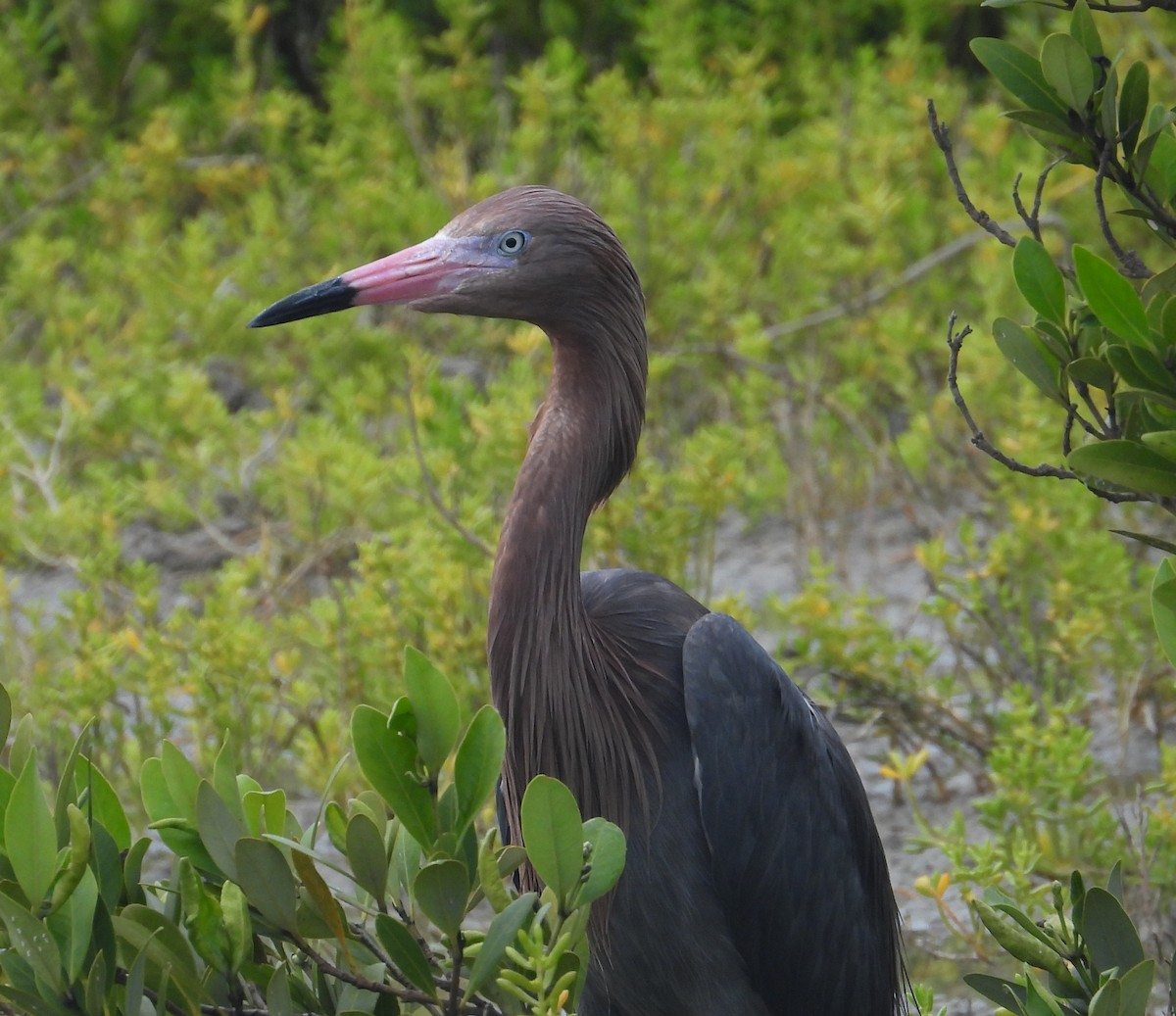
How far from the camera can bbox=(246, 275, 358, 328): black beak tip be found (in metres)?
2.57

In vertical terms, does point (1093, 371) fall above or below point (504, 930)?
above

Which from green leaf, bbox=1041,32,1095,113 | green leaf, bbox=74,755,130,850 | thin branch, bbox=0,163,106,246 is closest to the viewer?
green leaf, bbox=1041,32,1095,113

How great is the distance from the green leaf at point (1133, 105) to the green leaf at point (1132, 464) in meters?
0.45

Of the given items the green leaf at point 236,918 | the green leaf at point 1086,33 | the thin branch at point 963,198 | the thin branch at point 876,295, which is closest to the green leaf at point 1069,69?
the green leaf at point 1086,33

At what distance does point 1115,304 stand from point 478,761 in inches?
36.3

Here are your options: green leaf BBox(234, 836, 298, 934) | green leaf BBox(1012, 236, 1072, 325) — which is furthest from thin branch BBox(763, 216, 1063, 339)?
green leaf BBox(234, 836, 298, 934)

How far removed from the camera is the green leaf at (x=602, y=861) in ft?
6.17

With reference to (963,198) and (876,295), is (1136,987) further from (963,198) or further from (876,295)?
(876,295)

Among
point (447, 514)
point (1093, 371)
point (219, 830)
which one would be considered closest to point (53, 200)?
point (447, 514)

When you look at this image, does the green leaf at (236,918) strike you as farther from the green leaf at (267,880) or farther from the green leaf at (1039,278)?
the green leaf at (1039,278)

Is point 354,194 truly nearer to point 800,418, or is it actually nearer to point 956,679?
point 800,418

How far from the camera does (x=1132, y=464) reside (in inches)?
70.9

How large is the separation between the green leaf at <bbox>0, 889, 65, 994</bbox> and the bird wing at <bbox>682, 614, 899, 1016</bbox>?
1.09 m

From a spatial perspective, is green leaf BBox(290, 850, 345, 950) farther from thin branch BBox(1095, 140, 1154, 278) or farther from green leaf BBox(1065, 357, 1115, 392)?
thin branch BBox(1095, 140, 1154, 278)
